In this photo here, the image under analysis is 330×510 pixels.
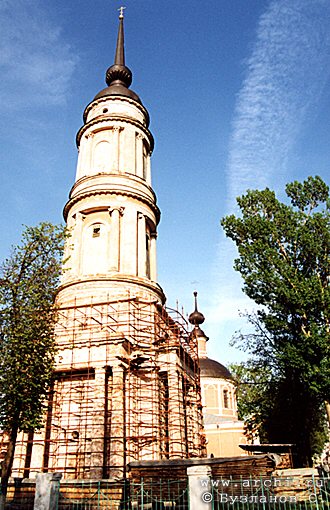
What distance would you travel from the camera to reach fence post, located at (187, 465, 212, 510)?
28.4ft

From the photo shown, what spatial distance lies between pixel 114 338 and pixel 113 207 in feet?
24.8

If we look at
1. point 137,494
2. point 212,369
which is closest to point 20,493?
point 137,494

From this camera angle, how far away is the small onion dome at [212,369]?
157ft

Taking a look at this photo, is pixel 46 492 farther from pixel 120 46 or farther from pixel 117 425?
pixel 120 46

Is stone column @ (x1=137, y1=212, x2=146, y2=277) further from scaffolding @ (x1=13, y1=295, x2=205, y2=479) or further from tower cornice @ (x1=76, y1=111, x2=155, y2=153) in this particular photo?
tower cornice @ (x1=76, y1=111, x2=155, y2=153)

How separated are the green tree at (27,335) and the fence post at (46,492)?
11.4 ft

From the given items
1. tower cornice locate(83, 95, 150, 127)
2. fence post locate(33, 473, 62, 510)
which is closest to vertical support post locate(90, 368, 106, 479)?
fence post locate(33, 473, 62, 510)

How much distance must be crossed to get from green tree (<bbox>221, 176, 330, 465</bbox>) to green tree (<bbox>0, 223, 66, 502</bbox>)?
9539 millimetres

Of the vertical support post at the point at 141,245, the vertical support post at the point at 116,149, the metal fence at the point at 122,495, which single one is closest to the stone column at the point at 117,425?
the metal fence at the point at 122,495

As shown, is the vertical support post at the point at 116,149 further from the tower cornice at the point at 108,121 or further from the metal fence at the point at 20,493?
the metal fence at the point at 20,493

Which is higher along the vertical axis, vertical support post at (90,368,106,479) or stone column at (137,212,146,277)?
stone column at (137,212,146,277)

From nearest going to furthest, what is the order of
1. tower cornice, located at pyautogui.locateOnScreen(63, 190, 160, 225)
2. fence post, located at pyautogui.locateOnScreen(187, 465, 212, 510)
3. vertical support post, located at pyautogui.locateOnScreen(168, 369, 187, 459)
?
fence post, located at pyautogui.locateOnScreen(187, 465, 212, 510) → vertical support post, located at pyautogui.locateOnScreen(168, 369, 187, 459) → tower cornice, located at pyautogui.locateOnScreen(63, 190, 160, 225)

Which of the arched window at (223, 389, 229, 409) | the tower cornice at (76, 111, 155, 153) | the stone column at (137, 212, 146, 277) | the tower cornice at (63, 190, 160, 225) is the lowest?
the arched window at (223, 389, 229, 409)

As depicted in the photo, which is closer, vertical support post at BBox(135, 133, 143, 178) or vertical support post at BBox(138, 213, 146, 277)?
vertical support post at BBox(138, 213, 146, 277)
